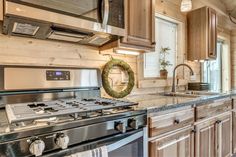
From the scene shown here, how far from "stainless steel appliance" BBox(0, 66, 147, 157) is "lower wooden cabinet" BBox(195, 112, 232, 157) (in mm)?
836

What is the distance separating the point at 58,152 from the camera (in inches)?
36.5

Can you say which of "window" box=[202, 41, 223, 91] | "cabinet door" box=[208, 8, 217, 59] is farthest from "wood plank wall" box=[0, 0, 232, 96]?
"window" box=[202, 41, 223, 91]

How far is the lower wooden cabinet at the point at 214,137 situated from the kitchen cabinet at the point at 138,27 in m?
0.91

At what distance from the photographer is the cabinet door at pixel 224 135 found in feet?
7.54

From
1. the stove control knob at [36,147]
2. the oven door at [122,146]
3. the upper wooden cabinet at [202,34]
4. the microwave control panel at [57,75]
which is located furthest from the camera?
the upper wooden cabinet at [202,34]

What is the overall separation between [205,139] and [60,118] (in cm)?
159

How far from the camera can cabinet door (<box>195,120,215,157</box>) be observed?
1937 millimetres

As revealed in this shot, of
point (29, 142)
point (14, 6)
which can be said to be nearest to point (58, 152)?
point (29, 142)

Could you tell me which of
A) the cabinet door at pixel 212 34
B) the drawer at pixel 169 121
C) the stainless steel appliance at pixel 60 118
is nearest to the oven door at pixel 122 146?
the stainless steel appliance at pixel 60 118

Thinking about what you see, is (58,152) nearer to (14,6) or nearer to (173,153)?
(14,6)

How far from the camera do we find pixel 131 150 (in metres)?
1.30

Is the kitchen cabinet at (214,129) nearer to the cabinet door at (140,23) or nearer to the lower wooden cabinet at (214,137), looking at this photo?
the lower wooden cabinet at (214,137)

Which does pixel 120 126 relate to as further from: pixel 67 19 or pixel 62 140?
pixel 67 19

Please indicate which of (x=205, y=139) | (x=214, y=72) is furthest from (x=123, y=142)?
(x=214, y=72)
